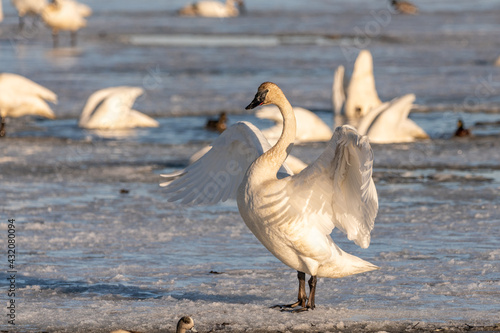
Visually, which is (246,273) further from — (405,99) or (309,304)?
(405,99)

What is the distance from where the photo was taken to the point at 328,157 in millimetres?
5410

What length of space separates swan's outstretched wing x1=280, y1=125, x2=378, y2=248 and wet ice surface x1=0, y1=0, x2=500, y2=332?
53cm

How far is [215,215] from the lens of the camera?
27.8 feet

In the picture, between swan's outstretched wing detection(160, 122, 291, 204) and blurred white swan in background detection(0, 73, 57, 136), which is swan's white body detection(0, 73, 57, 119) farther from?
swan's outstretched wing detection(160, 122, 291, 204)

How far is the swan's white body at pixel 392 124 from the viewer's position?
12039 mm

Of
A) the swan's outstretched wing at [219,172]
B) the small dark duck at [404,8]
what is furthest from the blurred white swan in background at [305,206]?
the small dark duck at [404,8]

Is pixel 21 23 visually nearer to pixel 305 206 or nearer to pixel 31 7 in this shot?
pixel 31 7

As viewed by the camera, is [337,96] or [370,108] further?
[337,96]

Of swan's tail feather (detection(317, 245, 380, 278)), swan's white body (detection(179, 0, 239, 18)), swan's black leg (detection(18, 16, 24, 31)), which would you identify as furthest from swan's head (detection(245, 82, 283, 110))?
swan's white body (detection(179, 0, 239, 18))

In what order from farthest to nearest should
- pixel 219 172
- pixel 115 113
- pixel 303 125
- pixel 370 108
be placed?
pixel 370 108, pixel 115 113, pixel 303 125, pixel 219 172

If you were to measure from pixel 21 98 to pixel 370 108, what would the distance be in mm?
5320

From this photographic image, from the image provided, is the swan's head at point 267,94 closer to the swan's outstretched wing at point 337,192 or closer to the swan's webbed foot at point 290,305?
the swan's outstretched wing at point 337,192

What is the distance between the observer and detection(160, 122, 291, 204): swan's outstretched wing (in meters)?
6.57

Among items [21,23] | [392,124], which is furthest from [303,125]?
[21,23]
